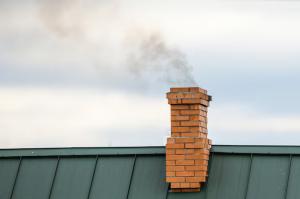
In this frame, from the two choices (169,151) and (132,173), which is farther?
(132,173)

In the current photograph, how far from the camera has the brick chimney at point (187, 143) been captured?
13438 mm

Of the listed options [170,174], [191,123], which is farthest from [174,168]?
[191,123]

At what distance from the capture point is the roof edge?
13.6 meters

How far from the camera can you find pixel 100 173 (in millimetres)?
14438

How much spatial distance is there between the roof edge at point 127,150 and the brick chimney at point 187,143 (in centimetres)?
56

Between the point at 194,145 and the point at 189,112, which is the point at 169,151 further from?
the point at 189,112

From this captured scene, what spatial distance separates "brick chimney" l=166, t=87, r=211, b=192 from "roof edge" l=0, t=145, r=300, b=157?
1.83 feet

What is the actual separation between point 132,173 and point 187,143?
53.9 inches

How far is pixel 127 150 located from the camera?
14531 millimetres

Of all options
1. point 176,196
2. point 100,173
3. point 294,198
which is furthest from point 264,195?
point 100,173

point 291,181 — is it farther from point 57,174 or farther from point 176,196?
point 57,174

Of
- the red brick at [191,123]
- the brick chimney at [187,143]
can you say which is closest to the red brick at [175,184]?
the brick chimney at [187,143]

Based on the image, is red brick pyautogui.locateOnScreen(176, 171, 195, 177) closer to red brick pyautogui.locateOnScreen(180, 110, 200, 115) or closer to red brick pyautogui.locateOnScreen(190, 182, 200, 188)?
red brick pyautogui.locateOnScreen(190, 182, 200, 188)

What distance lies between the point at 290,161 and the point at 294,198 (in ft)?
2.32
